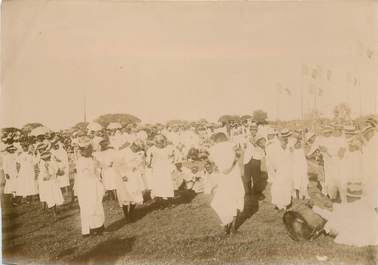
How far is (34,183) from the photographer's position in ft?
7.63

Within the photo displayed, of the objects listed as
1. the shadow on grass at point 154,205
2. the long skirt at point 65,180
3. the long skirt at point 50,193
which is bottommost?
the shadow on grass at point 154,205

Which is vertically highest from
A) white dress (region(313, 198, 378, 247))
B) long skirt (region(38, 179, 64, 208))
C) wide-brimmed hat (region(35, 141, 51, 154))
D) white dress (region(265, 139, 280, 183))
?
wide-brimmed hat (region(35, 141, 51, 154))

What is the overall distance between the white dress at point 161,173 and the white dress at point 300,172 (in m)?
0.67

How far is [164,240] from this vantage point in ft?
7.47

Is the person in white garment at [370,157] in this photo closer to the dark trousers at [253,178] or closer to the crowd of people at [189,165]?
the crowd of people at [189,165]

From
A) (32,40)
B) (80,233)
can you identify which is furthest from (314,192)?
(32,40)

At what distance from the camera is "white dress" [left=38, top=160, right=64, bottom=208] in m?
2.29

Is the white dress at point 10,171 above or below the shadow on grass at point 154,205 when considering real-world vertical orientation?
above

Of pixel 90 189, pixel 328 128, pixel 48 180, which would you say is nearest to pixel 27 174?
pixel 48 180

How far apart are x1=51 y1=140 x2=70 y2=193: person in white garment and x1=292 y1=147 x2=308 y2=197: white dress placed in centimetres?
125

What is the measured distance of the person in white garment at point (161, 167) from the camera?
2.29 metres

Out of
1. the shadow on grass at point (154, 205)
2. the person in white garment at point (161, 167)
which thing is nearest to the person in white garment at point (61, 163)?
the shadow on grass at point (154, 205)

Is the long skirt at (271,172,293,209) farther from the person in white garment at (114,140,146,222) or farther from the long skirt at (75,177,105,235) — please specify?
the long skirt at (75,177,105,235)

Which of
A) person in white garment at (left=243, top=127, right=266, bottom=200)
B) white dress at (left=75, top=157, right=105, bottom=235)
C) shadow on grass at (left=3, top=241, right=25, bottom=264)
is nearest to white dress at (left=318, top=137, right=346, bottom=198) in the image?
person in white garment at (left=243, top=127, right=266, bottom=200)
